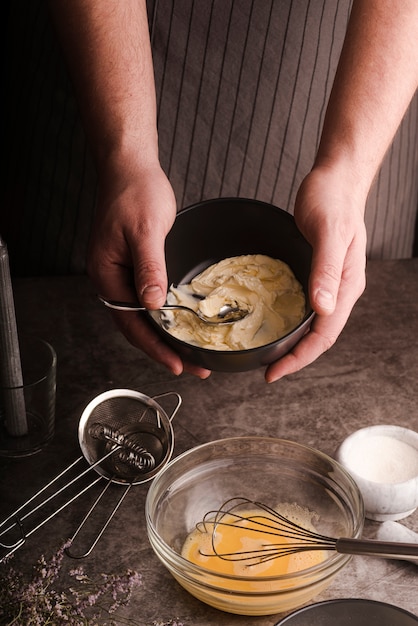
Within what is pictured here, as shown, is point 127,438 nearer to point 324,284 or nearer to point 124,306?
point 124,306

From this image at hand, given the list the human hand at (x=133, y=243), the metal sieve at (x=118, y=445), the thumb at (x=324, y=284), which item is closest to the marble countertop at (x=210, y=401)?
the metal sieve at (x=118, y=445)

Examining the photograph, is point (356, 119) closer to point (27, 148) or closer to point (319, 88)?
point (319, 88)

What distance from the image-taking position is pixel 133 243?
1.25 m

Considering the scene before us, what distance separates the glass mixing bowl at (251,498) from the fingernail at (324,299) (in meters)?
0.19

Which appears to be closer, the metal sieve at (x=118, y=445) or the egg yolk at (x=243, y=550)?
the egg yolk at (x=243, y=550)

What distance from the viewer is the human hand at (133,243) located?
4.04 feet

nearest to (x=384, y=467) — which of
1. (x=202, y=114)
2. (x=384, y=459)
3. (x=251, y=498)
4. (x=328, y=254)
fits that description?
(x=384, y=459)

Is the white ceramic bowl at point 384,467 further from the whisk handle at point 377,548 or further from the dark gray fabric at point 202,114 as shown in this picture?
the dark gray fabric at point 202,114

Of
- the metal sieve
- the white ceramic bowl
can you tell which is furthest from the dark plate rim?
the metal sieve

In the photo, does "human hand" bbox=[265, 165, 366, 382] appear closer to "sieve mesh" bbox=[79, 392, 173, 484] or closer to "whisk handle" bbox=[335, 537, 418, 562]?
"sieve mesh" bbox=[79, 392, 173, 484]

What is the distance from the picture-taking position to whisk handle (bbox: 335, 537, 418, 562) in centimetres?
95

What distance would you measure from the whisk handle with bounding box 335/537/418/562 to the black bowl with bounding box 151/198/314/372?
394 mm

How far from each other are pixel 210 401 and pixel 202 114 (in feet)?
1.82

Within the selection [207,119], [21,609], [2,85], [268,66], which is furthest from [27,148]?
[21,609]
